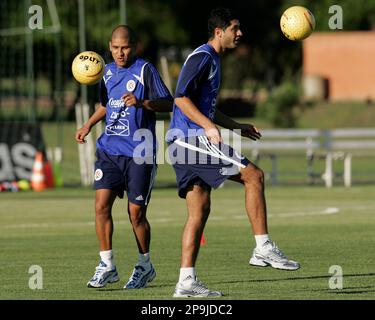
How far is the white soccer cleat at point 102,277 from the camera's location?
38.2ft

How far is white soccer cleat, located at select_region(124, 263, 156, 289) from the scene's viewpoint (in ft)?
38.4

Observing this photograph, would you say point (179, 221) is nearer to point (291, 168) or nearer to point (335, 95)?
point (291, 168)

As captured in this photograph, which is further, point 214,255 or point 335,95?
point 335,95

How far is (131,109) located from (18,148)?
53.8ft

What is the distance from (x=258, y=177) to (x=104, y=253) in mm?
1666

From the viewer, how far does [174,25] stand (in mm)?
76188

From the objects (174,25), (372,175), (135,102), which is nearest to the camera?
(135,102)

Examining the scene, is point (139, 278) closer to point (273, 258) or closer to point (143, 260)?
point (143, 260)

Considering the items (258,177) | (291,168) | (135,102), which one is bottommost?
(291,168)

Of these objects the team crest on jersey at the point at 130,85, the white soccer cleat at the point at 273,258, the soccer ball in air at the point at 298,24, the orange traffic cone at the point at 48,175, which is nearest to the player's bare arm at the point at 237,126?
the team crest on jersey at the point at 130,85

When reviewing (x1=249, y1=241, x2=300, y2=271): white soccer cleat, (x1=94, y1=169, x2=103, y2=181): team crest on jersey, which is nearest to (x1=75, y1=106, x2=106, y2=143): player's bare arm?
(x1=94, y1=169, x2=103, y2=181): team crest on jersey

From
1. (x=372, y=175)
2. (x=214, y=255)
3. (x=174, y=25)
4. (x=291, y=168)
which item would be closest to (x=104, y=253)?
(x=214, y=255)

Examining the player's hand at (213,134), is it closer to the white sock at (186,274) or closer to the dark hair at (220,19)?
the dark hair at (220,19)

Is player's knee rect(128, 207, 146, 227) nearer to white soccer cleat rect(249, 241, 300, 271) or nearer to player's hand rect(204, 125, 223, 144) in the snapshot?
white soccer cleat rect(249, 241, 300, 271)
